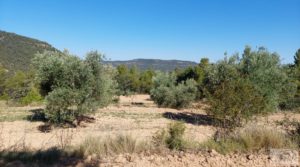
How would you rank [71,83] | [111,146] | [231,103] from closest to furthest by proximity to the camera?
[111,146]
[231,103]
[71,83]

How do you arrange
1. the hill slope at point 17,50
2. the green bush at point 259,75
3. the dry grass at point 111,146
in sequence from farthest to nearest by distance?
the hill slope at point 17,50 < the green bush at point 259,75 < the dry grass at point 111,146

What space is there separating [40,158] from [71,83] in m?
11.0

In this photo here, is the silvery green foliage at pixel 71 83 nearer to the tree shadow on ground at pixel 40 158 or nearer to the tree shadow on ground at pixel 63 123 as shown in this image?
the tree shadow on ground at pixel 63 123

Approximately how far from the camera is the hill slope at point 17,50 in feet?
170

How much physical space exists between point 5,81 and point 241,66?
2496 cm

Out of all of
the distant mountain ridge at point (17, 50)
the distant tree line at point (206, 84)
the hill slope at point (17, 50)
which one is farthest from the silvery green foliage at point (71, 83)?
the hill slope at point (17, 50)

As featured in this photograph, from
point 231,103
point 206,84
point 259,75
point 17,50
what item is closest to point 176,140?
point 231,103

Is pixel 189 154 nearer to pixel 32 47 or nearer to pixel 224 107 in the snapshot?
pixel 224 107

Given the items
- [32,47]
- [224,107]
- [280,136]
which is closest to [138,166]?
[280,136]

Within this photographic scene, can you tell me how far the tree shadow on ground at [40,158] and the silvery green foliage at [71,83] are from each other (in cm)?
1025

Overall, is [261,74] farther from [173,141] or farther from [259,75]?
[173,141]

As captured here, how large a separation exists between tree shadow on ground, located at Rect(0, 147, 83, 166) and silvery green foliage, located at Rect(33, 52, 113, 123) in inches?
403

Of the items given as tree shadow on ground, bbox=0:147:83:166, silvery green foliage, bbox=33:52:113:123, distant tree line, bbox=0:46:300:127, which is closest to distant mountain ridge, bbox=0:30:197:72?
distant tree line, bbox=0:46:300:127

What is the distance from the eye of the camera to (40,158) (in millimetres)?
5039
